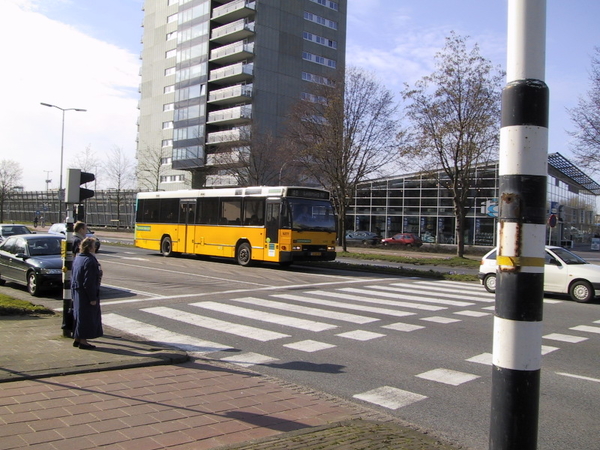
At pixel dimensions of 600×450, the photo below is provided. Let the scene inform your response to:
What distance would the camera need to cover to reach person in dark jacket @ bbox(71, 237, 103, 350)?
7.52 meters

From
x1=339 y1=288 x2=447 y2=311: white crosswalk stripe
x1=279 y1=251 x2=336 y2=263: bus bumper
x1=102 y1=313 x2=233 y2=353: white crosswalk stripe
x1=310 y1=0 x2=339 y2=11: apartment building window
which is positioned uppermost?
x1=310 y1=0 x2=339 y2=11: apartment building window

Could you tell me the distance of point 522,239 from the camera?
109 inches

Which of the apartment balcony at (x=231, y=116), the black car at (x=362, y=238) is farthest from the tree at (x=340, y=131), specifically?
the apartment balcony at (x=231, y=116)

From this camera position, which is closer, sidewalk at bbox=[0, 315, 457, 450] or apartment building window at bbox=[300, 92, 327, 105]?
sidewalk at bbox=[0, 315, 457, 450]

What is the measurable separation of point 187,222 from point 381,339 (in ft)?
59.0

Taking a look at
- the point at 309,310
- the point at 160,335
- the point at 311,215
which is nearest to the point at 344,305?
the point at 309,310

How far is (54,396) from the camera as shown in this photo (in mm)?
5355

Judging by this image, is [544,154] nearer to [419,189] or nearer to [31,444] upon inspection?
[31,444]

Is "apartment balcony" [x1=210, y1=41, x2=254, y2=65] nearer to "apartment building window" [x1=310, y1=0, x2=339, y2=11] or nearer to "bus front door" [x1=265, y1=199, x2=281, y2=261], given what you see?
"apartment building window" [x1=310, y1=0, x2=339, y2=11]

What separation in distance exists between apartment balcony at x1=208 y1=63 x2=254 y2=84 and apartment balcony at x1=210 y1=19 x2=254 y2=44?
3874mm

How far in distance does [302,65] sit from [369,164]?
41325mm

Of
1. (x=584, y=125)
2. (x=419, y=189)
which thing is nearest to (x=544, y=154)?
(x=584, y=125)

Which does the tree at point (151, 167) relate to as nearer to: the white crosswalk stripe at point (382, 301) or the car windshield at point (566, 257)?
the white crosswalk stripe at point (382, 301)

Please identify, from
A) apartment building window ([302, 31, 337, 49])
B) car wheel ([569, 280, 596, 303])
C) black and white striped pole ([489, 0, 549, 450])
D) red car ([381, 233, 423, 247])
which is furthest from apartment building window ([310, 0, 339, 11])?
black and white striped pole ([489, 0, 549, 450])
